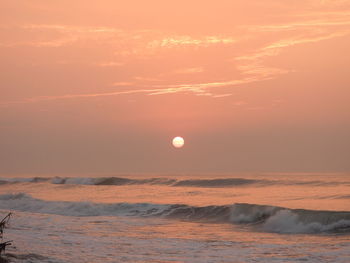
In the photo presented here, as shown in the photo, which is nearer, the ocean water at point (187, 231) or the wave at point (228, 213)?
the ocean water at point (187, 231)

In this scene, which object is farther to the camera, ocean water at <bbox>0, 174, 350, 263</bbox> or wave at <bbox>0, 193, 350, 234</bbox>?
wave at <bbox>0, 193, 350, 234</bbox>

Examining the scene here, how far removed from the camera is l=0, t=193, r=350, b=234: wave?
18531 mm

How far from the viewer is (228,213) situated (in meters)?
22.7

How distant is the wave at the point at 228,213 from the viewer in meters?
18.5

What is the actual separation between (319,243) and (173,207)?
10.8 metres

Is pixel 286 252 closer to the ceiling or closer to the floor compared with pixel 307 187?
closer to the floor

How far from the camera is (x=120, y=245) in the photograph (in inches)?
553

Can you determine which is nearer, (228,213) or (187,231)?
(187,231)

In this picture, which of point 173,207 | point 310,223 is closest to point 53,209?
point 173,207

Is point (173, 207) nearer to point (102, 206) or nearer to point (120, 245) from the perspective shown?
point (102, 206)

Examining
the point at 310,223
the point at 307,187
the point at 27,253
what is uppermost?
the point at 307,187

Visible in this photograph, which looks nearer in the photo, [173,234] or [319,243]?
[319,243]

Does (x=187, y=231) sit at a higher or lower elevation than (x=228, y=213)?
lower

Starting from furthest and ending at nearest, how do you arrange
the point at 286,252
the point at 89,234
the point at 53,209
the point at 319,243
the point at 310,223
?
the point at 53,209, the point at 310,223, the point at 89,234, the point at 319,243, the point at 286,252
